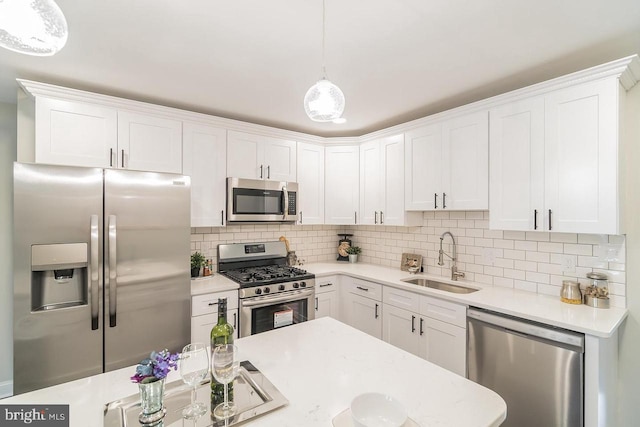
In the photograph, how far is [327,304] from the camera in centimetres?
329

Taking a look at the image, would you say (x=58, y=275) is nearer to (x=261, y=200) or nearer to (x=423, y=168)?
(x=261, y=200)

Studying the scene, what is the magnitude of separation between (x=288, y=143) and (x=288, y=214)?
821mm

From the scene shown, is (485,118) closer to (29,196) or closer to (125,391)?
(125,391)

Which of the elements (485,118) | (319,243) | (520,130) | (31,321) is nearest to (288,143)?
(319,243)

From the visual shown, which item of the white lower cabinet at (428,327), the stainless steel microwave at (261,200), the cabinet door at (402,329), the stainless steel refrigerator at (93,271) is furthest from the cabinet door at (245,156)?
the cabinet door at (402,329)

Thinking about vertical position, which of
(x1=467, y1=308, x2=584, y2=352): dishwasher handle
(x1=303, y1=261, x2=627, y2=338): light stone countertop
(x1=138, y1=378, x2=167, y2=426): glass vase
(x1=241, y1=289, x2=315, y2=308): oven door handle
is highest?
(x1=138, y1=378, x2=167, y2=426): glass vase

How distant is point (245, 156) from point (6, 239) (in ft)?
7.75

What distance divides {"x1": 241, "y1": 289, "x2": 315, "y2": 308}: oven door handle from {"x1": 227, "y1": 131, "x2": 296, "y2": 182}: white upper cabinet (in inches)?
49.5

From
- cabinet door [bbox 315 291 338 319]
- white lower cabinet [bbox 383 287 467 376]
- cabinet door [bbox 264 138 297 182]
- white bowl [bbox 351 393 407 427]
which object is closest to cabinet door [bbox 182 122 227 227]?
cabinet door [bbox 264 138 297 182]

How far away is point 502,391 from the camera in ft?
6.71

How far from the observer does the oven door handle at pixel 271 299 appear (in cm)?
270

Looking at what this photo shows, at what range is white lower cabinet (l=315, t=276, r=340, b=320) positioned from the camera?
322cm

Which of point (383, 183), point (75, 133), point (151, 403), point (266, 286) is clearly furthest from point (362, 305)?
point (75, 133)

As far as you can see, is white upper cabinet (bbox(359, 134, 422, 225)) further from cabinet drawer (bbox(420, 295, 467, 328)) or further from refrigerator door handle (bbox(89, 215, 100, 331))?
refrigerator door handle (bbox(89, 215, 100, 331))
